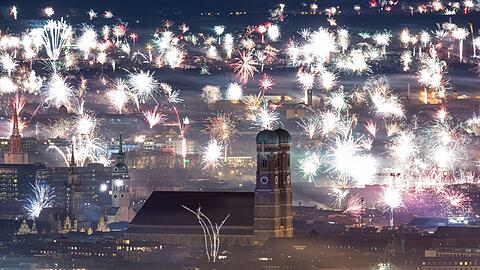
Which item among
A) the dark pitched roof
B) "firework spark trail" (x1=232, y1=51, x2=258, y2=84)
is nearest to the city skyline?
the dark pitched roof

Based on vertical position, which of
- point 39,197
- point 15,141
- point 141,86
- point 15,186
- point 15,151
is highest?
point 141,86

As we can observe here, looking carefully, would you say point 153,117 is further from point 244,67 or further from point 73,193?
point 73,193

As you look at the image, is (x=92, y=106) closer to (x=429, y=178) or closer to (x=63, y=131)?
(x=63, y=131)

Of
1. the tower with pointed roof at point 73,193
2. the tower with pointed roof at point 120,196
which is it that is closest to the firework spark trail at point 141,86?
the tower with pointed roof at point 120,196

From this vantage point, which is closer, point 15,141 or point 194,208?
point 194,208

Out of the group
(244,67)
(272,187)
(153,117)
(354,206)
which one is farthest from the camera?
(244,67)

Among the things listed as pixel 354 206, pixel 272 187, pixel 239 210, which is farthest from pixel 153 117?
pixel 272 187
